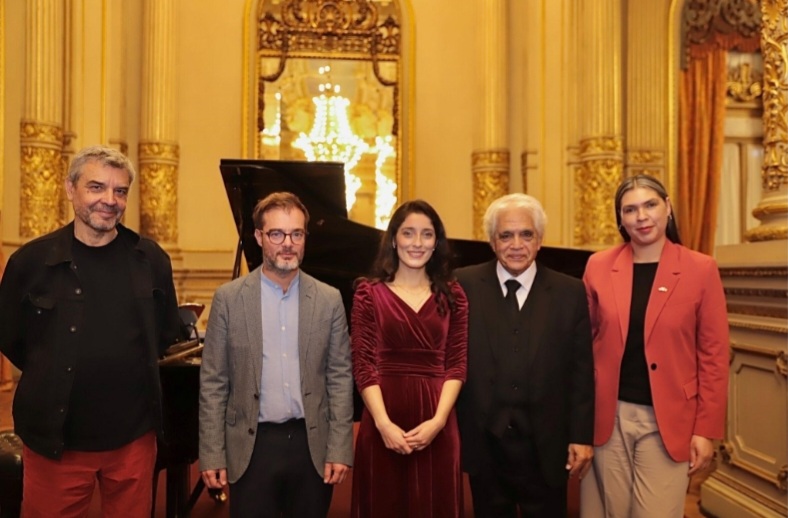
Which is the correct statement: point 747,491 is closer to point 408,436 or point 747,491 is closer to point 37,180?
point 408,436

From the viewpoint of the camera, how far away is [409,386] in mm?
2631

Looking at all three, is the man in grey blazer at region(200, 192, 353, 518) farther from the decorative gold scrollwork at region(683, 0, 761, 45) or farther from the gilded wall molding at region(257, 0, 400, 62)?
the gilded wall molding at region(257, 0, 400, 62)

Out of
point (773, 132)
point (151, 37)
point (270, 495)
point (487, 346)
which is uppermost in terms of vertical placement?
point (151, 37)

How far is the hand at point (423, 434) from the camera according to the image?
254 centimetres

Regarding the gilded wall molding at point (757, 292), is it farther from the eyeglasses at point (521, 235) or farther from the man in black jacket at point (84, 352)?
the man in black jacket at point (84, 352)

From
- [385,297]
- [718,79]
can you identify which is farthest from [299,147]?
[385,297]

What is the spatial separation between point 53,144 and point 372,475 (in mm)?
6048

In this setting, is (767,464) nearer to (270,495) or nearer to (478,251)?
(478,251)

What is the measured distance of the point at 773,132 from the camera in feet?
13.2

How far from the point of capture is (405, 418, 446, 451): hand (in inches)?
100

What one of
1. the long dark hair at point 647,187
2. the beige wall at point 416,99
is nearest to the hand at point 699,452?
the long dark hair at point 647,187

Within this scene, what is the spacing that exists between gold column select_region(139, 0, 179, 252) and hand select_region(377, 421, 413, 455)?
714 cm

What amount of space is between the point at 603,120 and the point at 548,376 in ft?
19.4

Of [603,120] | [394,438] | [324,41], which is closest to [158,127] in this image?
[324,41]
